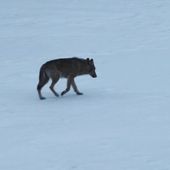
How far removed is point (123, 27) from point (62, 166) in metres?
17.6

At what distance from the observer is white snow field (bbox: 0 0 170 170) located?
9484 mm

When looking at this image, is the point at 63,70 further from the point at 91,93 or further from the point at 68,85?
the point at 91,93

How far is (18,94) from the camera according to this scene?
48.5ft

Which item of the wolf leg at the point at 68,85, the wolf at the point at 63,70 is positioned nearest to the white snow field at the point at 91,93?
the wolf leg at the point at 68,85

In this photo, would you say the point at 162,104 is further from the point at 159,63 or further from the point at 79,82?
the point at 159,63

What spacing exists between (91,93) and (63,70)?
0.96 meters

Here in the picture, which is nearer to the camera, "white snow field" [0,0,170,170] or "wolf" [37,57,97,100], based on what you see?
"white snow field" [0,0,170,170]

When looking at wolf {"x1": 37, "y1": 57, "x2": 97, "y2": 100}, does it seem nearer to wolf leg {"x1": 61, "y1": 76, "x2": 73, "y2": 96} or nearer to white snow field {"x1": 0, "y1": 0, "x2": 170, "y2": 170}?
wolf leg {"x1": 61, "y1": 76, "x2": 73, "y2": 96}

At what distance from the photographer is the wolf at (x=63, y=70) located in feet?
46.1

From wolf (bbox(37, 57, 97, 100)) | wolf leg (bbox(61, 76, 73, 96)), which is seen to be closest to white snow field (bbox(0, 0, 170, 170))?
wolf leg (bbox(61, 76, 73, 96))

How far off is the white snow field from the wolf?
283 millimetres

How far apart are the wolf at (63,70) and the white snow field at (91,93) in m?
0.28

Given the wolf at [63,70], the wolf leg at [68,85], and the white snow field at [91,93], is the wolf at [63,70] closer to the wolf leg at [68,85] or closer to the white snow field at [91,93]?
the wolf leg at [68,85]

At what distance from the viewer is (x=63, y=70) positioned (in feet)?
46.6
